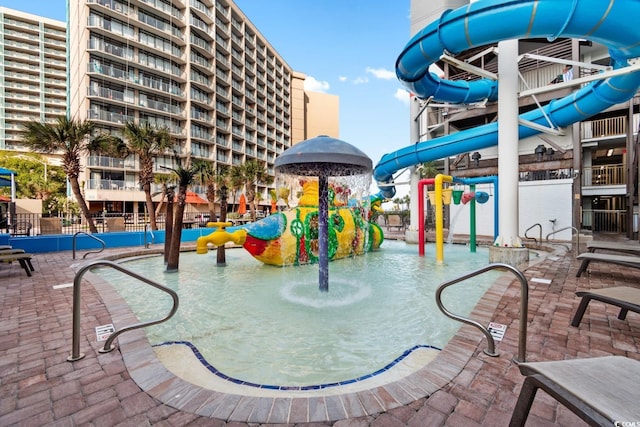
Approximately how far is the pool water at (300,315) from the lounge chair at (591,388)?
1494 mm

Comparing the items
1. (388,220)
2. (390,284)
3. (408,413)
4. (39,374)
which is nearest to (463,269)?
(390,284)

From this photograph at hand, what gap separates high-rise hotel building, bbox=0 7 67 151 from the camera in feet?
168

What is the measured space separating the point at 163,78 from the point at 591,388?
143 feet

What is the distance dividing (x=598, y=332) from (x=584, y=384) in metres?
2.47

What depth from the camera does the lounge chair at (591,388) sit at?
134 cm

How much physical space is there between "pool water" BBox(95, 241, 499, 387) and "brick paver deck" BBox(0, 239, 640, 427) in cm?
61

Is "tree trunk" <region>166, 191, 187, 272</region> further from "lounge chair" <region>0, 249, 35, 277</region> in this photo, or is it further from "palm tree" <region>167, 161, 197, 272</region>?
"lounge chair" <region>0, 249, 35, 277</region>

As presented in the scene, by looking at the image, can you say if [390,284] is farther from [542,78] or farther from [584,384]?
[542,78]

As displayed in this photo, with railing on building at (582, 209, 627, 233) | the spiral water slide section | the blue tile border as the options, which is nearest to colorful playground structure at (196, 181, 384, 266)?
the blue tile border

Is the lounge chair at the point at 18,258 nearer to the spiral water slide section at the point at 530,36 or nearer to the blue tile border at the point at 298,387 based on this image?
the blue tile border at the point at 298,387

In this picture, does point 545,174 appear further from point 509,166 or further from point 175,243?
point 175,243

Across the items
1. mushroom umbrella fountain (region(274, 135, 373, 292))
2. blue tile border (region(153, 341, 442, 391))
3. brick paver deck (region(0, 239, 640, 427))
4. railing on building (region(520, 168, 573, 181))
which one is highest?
railing on building (region(520, 168, 573, 181))

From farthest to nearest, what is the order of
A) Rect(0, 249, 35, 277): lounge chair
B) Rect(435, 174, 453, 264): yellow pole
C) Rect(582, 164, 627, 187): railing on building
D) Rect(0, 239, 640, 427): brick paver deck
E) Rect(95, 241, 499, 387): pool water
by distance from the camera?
Rect(582, 164, 627, 187): railing on building < Rect(435, 174, 453, 264): yellow pole < Rect(0, 249, 35, 277): lounge chair < Rect(95, 241, 499, 387): pool water < Rect(0, 239, 640, 427): brick paver deck

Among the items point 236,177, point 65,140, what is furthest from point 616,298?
point 236,177
